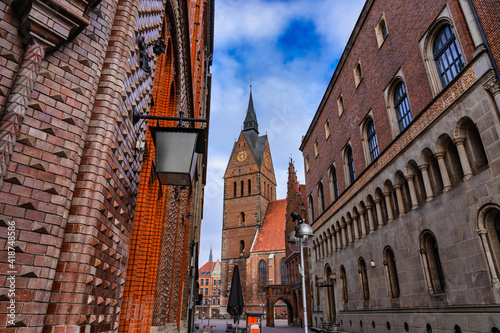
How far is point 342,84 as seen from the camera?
19797 millimetres

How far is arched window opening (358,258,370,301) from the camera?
50.7 ft

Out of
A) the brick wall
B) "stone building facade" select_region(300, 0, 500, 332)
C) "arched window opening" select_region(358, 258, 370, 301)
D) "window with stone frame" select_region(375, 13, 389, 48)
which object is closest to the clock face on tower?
the brick wall

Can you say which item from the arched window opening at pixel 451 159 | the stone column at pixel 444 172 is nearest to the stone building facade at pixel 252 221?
the stone column at pixel 444 172

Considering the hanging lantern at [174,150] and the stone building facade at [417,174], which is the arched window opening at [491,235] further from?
the hanging lantern at [174,150]

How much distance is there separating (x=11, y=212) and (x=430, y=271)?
11.5m

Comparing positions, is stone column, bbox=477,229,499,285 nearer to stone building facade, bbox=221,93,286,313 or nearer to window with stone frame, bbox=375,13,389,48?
window with stone frame, bbox=375,13,389,48

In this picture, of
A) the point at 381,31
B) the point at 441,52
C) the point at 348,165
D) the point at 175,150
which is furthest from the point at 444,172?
the point at 348,165

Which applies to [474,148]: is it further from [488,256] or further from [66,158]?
[66,158]

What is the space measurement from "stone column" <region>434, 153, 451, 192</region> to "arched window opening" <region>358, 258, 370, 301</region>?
7767 mm

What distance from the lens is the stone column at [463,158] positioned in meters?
8.29

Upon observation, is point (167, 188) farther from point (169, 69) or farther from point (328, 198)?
point (328, 198)

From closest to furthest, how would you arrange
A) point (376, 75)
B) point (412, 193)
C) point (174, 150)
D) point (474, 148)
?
1. point (174, 150)
2. point (474, 148)
3. point (412, 193)
4. point (376, 75)

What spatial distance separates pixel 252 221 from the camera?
2202 inches

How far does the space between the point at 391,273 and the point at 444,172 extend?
221 inches
